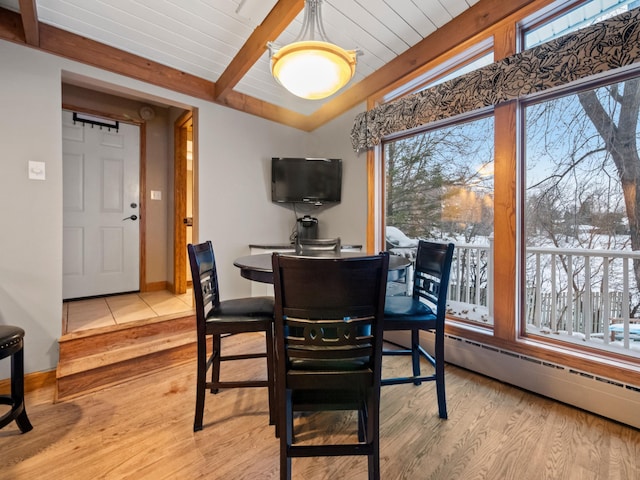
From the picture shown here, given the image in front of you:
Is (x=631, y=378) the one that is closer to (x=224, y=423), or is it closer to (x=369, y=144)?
(x=224, y=423)

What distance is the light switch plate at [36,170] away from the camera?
200 centimetres

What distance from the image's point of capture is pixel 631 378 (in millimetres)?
1531

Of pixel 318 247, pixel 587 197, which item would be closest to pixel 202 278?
pixel 318 247

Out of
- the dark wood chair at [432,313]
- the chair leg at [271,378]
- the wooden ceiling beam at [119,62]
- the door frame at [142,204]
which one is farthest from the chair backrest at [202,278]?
the door frame at [142,204]

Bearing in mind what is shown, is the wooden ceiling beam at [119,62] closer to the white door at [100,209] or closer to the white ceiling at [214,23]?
the white ceiling at [214,23]

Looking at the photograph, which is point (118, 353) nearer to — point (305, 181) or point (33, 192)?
point (33, 192)

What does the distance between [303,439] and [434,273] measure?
116 centimetres

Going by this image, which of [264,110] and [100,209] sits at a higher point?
[264,110]

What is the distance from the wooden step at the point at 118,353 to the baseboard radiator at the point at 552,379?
218cm

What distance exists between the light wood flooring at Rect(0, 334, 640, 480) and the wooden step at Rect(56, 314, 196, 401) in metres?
0.12

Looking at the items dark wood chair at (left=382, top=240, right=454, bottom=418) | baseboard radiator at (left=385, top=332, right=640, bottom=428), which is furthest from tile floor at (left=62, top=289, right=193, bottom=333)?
baseboard radiator at (left=385, top=332, right=640, bottom=428)

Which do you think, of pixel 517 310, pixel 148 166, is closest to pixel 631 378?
pixel 517 310

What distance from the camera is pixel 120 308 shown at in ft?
9.48

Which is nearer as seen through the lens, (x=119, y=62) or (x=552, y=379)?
(x=552, y=379)
